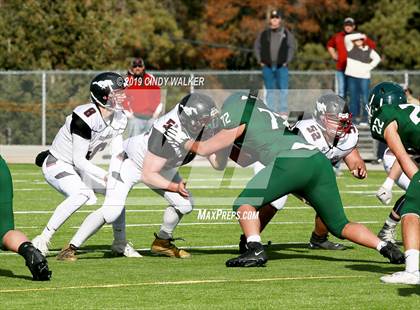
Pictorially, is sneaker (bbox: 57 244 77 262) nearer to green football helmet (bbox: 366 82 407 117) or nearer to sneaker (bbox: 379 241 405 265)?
sneaker (bbox: 379 241 405 265)

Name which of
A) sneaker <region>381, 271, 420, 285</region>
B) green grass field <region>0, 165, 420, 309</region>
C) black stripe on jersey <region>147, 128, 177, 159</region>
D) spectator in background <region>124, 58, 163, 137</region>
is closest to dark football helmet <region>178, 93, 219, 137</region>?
black stripe on jersey <region>147, 128, 177, 159</region>

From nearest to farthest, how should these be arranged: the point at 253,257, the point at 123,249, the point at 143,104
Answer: the point at 253,257, the point at 123,249, the point at 143,104

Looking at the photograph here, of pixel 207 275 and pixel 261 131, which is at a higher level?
pixel 261 131

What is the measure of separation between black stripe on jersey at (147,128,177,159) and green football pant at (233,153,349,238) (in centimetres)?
103

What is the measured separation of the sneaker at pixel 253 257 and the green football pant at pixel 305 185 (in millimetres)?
374

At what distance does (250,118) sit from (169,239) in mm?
1689

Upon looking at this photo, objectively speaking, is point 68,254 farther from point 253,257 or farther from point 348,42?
Answer: point 348,42

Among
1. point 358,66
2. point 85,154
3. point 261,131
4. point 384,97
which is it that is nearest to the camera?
point 384,97

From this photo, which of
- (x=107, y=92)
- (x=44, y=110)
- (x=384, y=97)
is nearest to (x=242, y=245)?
(x=107, y=92)

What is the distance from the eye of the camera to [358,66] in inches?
902

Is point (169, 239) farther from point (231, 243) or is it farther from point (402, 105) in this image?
point (402, 105)

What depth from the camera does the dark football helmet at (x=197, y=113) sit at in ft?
34.6

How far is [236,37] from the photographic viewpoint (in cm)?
4925

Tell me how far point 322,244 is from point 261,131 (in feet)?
6.43
